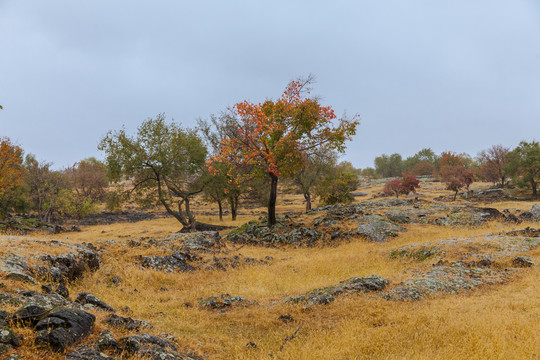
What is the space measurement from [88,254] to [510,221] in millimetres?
28808

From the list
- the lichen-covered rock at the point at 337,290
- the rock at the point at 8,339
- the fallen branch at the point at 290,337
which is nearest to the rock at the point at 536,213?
the lichen-covered rock at the point at 337,290

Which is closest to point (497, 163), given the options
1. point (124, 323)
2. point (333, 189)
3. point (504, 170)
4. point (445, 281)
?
point (504, 170)

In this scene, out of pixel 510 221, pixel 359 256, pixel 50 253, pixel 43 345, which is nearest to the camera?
pixel 43 345

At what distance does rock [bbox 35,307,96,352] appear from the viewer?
496 cm

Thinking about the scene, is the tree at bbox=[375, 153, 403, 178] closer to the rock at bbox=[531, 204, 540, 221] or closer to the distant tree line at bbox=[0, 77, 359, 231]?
the distant tree line at bbox=[0, 77, 359, 231]

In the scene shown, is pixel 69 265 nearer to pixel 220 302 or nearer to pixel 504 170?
pixel 220 302

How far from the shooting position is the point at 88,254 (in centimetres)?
→ 1311

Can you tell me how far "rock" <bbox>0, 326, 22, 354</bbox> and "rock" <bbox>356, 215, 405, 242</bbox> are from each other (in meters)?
20.6

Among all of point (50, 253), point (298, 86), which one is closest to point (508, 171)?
point (298, 86)

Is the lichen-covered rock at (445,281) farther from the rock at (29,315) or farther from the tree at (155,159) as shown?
the tree at (155,159)

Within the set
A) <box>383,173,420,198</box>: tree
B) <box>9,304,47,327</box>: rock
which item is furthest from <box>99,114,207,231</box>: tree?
<box>383,173,420,198</box>: tree

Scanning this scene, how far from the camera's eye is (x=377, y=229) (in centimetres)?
2259

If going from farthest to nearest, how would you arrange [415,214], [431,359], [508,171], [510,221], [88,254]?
[508,171], [415,214], [510,221], [88,254], [431,359]

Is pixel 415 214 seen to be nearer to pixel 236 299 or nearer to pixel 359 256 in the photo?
pixel 359 256
